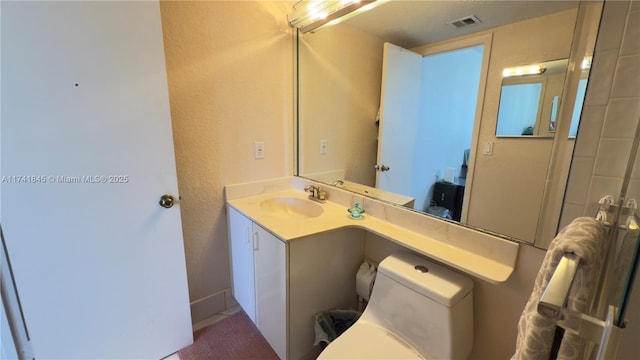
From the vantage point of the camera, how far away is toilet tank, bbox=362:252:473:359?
97cm

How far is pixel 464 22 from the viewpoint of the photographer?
4.42ft

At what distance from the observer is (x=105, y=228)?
119 centimetres

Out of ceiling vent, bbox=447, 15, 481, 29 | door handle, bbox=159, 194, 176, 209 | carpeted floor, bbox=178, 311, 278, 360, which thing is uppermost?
ceiling vent, bbox=447, 15, 481, 29

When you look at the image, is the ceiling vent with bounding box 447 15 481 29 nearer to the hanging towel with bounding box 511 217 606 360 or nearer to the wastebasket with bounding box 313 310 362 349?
the hanging towel with bounding box 511 217 606 360

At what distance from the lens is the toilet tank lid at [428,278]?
975 millimetres

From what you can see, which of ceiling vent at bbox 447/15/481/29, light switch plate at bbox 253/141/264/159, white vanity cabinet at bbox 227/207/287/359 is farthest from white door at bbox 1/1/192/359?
ceiling vent at bbox 447/15/481/29

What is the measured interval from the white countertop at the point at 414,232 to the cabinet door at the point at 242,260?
8 cm

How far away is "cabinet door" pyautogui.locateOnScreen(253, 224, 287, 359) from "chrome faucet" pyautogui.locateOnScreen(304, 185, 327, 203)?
0.51 metres

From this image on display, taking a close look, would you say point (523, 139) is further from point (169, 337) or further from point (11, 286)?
point (11, 286)

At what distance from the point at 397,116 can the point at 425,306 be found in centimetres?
122

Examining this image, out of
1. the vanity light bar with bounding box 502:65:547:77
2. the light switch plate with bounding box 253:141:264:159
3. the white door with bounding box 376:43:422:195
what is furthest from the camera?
the light switch plate with bounding box 253:141:264:159

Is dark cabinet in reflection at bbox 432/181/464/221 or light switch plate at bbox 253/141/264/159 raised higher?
light switch plate at bbox 253/141/264/159

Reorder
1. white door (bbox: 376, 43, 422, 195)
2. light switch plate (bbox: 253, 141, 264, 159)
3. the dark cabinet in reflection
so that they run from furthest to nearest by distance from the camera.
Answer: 1. light switch plate (bbox: 253, 141, 264, 159)
2. white door (bbox: 376, 43, 422, 195)
3. the dark cabinet in reflection

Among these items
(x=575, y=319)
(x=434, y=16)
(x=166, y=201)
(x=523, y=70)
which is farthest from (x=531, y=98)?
(x=166, y=201)
